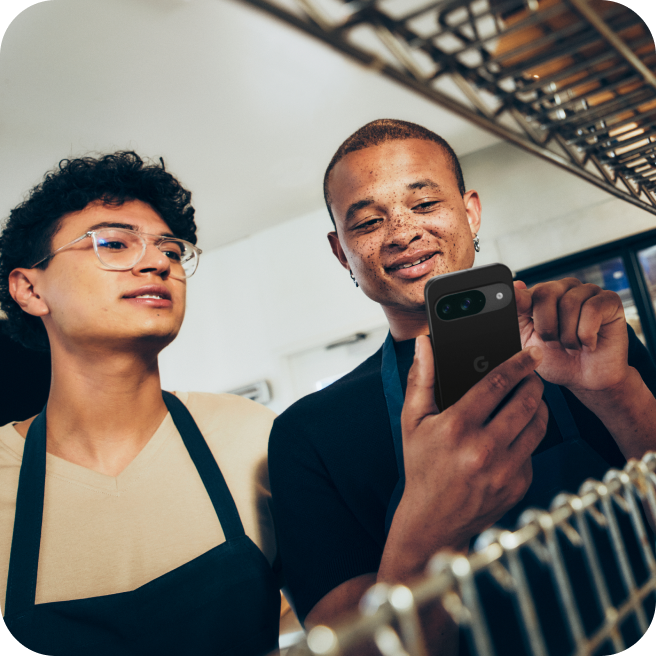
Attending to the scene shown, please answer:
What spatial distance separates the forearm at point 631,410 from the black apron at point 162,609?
0.45 m

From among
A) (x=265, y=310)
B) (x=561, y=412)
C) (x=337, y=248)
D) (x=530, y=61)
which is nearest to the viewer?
(x=530, y=61)

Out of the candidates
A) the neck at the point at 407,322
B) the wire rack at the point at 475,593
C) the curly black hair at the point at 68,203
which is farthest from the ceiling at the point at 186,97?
the wire rack at the point at 475,593

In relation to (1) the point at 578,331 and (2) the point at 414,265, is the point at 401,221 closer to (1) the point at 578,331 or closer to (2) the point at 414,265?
(2) the point at 414,265

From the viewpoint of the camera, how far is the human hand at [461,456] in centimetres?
38

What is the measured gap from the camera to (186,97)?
1841 millimetres

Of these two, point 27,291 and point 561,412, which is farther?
point 27,291

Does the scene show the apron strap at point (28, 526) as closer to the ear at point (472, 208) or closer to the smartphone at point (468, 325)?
the smartphone at point (468, 325)

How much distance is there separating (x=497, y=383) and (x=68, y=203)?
74 cm

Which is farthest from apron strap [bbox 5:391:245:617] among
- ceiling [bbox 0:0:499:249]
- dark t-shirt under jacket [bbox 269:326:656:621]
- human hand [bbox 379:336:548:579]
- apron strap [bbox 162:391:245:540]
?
ceiling [bbox 0:0:499:249]

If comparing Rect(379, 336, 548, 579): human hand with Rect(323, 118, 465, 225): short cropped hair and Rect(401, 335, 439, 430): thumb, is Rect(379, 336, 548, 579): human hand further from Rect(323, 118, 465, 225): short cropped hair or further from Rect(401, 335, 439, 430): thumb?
Rect(323, 118, 465, 225): short cropped hair

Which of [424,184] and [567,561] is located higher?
[424,184]

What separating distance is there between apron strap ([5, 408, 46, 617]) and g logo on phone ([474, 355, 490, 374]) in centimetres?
58

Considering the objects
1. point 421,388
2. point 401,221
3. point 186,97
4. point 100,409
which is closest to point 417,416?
point 421,388

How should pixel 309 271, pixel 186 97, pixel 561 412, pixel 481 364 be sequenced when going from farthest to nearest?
pixel 309 271
pixel 186 97
pixel 561 412
pixel 481 364
